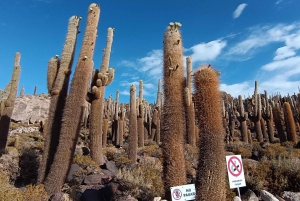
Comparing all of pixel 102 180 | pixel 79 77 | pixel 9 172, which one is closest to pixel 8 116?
pixel 9 172

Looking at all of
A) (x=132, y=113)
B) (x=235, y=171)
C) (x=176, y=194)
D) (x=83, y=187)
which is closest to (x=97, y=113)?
(x=132, y=113)

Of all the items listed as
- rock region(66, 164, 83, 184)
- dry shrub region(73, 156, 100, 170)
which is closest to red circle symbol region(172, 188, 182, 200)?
rock region(66, 164, 83, 184)

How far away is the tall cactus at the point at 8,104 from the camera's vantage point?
1490 cm

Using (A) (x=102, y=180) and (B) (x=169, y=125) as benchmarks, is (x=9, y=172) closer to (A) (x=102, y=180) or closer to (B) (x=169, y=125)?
(A) (x=102, y=180)

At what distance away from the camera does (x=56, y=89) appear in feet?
35.9

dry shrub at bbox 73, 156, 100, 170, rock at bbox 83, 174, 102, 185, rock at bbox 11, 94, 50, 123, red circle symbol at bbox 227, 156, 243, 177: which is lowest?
rock at bbox 83, 174, 102, 185

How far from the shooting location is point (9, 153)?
12.9 m

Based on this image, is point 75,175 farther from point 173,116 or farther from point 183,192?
point 183,192

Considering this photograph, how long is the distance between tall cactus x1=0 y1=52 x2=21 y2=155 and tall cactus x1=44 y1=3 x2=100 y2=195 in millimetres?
6090

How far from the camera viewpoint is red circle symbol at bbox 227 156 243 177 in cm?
655

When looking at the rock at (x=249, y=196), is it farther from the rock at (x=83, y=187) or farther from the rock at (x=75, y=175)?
the rock at (x=75, y=175)

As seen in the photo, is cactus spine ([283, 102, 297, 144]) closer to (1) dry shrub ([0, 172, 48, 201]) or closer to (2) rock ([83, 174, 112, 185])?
(2) rock ([83, 174, 112, 185])

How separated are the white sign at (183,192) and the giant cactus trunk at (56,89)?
18.1ft

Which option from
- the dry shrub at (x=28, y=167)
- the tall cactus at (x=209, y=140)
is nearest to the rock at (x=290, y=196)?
the tall cactus at (x=209, y=140)
